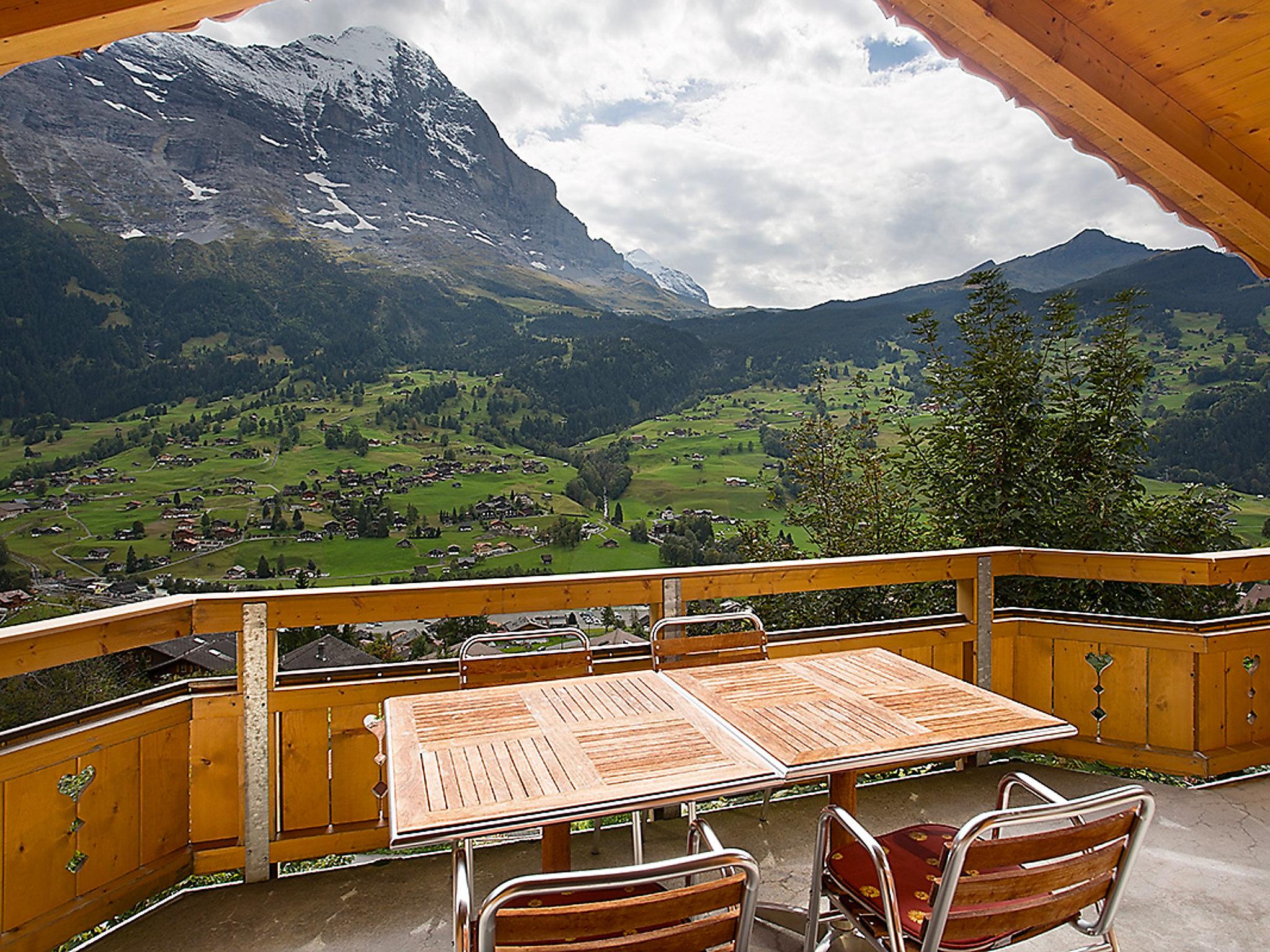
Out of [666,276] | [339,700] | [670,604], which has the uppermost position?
[666,276]

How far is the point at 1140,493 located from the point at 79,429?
21.1 meters

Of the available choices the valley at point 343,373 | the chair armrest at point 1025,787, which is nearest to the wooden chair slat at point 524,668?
the chair armrest at point 1025,787

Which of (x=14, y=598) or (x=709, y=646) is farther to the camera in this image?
(x=14, y=598)

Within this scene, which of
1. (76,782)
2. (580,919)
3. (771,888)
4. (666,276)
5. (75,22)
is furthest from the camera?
(666,276)

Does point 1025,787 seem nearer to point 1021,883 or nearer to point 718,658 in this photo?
point 1021,883

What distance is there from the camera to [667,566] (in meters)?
3.52

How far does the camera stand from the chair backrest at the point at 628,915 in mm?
1125

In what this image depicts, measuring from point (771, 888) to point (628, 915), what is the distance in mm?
1891

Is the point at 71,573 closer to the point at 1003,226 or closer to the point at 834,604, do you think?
the point at 834,604

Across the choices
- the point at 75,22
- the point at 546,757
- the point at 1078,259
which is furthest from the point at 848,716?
the point at 1078,259

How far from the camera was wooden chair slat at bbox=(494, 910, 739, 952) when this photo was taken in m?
1.15

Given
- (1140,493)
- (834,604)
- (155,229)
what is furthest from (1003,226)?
(155,229)

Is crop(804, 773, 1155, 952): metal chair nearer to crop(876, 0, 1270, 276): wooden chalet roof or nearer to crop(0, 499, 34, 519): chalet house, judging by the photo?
crop(876, 0, 1270, 276): wooden chalet roof

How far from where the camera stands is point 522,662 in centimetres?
283
